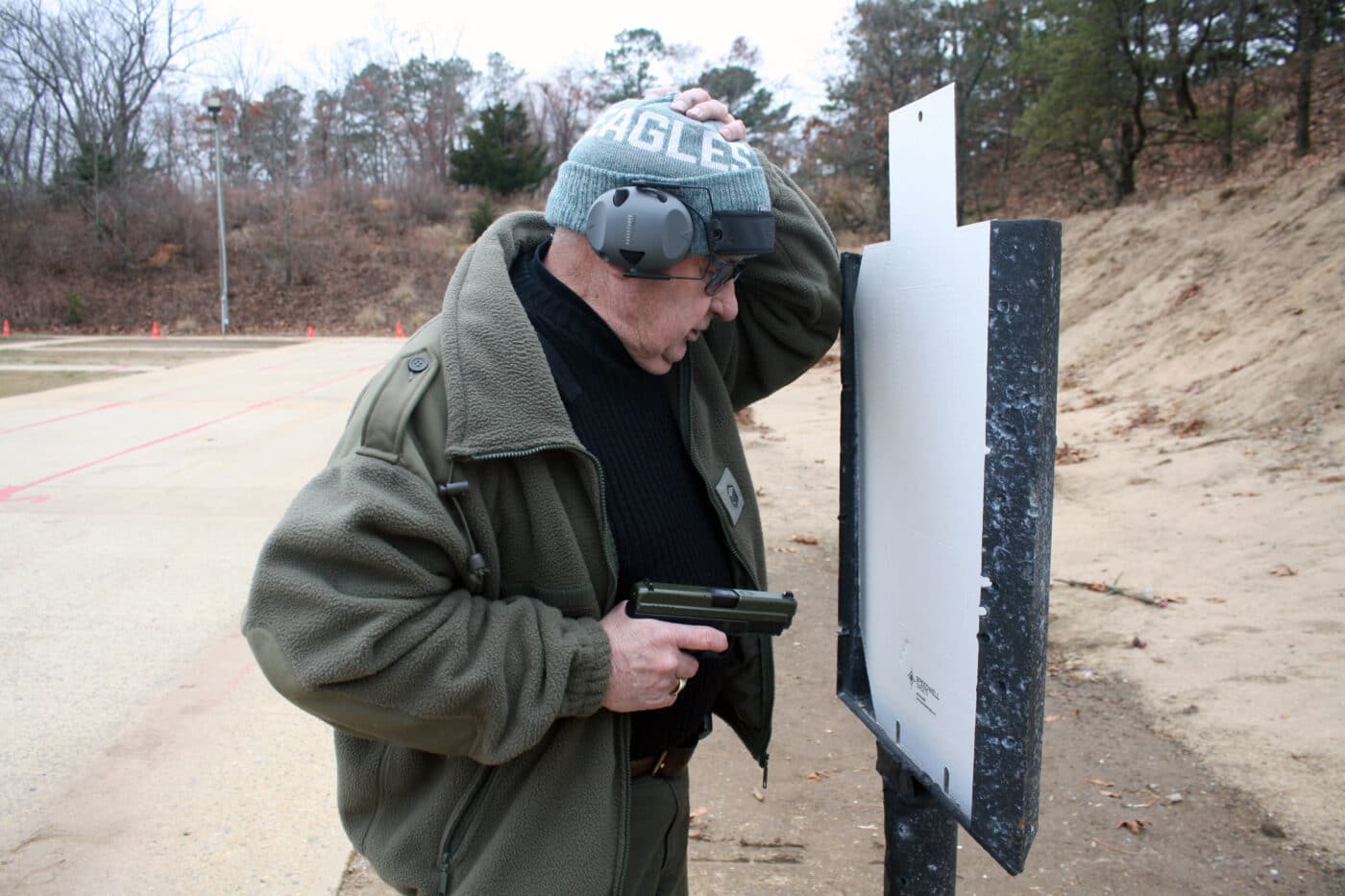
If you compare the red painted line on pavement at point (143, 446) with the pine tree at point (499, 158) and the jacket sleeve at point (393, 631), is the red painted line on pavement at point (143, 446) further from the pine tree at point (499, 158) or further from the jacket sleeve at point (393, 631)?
the pine tree at point (499, 158)

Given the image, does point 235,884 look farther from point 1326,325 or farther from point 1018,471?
point 1326,325

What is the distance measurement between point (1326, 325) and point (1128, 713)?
24.3ft

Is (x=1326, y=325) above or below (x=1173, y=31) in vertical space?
below

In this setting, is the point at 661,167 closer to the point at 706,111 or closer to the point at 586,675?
the point at 706,111

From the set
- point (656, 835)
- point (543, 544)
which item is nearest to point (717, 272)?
point (543, 544)

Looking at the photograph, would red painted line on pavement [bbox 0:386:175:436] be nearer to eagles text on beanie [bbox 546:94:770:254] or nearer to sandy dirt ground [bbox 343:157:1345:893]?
sandy dirt ground [bbox 343:157:1345:893]

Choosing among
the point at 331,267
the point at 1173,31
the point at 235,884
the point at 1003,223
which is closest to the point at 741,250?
the point at 1003,223

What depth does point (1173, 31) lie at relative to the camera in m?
16.5

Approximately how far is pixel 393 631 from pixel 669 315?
2.18 ft

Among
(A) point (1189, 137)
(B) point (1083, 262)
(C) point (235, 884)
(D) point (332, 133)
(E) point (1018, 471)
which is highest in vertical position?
(D) point (332, 133)

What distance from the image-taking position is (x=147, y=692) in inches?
171

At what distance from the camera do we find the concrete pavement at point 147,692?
3.16 metres

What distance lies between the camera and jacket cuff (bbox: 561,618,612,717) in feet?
4.95

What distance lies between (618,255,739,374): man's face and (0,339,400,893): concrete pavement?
7.03 ft
